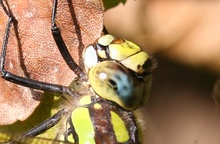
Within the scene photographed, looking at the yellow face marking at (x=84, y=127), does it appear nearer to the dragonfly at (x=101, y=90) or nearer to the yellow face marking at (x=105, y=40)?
the dragonfly at (x=101, y=90)

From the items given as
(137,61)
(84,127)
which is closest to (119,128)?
(84,127)

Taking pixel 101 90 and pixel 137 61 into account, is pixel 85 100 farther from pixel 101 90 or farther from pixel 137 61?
pixel 137 61

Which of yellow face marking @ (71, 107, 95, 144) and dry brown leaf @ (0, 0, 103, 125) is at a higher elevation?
dry brown leaf @ (0, 0, 103, 125)

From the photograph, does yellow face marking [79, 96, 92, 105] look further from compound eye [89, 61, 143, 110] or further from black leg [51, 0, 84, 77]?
black leg [51, 0, 84, 77]

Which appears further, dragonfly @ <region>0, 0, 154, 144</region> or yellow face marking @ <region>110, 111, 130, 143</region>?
yellow face marking @ <region>110, 111, 130, 143</region>

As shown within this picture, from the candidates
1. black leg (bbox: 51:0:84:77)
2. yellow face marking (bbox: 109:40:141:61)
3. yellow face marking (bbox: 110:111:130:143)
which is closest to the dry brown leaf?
black leg (bbox: 51:0:84:77)

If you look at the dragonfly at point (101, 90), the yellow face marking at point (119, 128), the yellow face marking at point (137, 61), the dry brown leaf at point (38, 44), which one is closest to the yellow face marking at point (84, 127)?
the dragonfly at point (101, 90)
